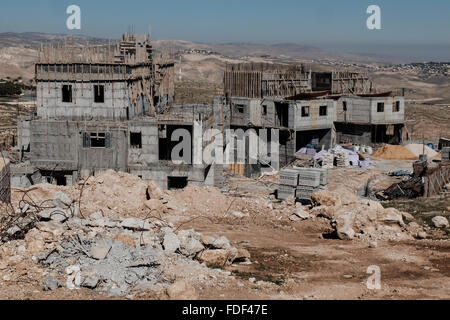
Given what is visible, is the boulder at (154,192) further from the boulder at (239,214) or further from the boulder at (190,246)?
the boulder at (190,246)

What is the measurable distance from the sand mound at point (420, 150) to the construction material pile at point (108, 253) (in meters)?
30.1

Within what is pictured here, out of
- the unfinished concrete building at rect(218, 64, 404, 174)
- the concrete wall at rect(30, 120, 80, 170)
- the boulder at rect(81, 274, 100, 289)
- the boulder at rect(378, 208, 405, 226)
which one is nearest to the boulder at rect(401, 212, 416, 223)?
the boulder at rect(378, 208, 405, 226)

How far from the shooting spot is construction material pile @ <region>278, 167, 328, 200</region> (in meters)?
27.7

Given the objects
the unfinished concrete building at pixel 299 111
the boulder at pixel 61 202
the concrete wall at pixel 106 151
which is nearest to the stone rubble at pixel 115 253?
the boulder at pixel 61 202

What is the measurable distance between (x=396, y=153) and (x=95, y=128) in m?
23.2

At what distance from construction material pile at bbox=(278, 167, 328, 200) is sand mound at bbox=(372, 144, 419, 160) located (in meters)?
17.8

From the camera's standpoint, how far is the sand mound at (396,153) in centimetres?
4428

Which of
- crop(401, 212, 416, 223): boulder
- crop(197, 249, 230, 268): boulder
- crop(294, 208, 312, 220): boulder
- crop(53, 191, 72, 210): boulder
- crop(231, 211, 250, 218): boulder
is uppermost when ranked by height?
→ crop(53, 191, 72, 210): boulder

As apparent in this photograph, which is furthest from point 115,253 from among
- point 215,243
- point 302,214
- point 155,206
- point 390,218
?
point 390,218

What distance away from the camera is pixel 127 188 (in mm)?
26219

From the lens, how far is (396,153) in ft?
146

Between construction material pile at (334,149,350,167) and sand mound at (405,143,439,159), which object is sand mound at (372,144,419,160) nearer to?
sand mound at (405,143,439,159)

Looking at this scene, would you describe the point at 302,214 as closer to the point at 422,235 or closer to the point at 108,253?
the point at 422,235
